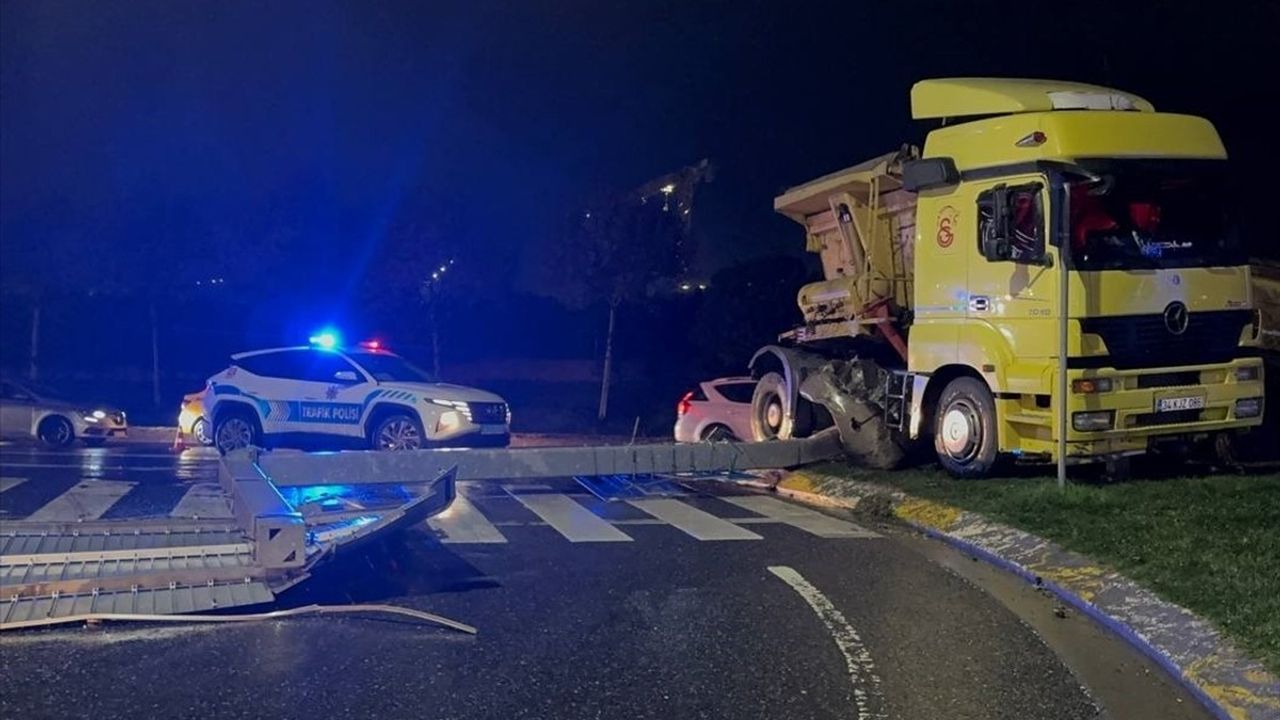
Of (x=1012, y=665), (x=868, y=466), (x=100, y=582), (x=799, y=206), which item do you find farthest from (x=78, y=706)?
(x=799, y=206)

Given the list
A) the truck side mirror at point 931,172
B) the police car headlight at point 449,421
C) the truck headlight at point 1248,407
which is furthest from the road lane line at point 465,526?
the truck headlight at point 1248,407

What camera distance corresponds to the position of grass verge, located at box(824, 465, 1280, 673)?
241 inches

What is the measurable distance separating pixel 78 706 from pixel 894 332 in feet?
32.5

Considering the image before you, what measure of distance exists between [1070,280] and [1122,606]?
4073mm

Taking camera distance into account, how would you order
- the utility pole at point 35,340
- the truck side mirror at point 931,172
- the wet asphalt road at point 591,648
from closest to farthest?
the wet asphalt road at point 591,648
the truck side mirror at point 931,172
the utility pole at point 35,340

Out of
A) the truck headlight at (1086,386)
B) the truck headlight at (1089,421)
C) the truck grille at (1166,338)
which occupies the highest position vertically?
the truck grille at (1166,338)

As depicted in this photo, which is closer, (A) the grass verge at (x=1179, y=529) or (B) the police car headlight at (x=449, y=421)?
(A) the grass verge at (x=1179, y=529)

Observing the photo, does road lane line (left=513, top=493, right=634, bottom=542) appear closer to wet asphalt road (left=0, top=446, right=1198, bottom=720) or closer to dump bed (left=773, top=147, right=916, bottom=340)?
wet asphalt road (left=0, top=446, right=1198, bottom=720)

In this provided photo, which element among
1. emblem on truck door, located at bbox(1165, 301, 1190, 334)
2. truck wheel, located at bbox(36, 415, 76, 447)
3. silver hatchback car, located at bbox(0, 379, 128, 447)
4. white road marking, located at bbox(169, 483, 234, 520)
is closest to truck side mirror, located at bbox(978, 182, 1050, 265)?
emblem on truck door, located at bbox(1165, 301, 1190, 334)

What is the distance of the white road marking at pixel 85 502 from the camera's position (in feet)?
31.4

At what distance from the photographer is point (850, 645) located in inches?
241

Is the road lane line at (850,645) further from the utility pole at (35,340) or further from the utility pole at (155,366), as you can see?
the utility pole at (35,340)

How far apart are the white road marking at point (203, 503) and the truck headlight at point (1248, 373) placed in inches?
369

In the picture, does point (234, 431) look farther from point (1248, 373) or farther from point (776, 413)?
point (1248, 373)
